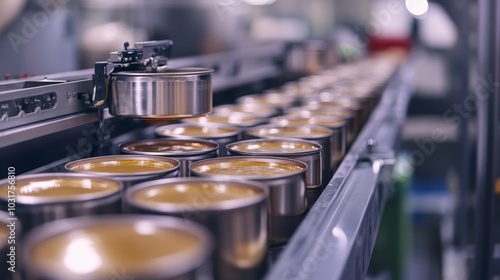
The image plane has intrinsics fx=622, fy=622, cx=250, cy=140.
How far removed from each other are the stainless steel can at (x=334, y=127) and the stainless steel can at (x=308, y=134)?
0.04 m

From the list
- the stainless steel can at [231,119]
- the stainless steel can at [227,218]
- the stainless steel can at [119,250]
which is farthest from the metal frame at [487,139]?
the stainless steel can at [119,250]

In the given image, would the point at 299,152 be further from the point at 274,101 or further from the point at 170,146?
the point at 274,101

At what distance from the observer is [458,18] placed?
4129mm

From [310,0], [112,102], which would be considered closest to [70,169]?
[112,102]

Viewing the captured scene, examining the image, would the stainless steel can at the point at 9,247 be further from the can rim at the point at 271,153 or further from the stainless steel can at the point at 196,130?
the stainless steel can at the point at 196,130

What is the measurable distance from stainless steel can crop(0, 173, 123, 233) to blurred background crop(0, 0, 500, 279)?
1253 millimetres

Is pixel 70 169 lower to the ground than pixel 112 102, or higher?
lower

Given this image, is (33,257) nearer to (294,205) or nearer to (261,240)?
(261,240)

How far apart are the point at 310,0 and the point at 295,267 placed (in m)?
6.73

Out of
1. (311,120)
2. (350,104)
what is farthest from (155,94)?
(350,104)

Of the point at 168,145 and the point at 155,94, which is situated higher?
the point at 155,94

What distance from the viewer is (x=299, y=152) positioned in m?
1.41

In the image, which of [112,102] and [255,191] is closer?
[255,191]

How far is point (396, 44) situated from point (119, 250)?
18.9 ft
